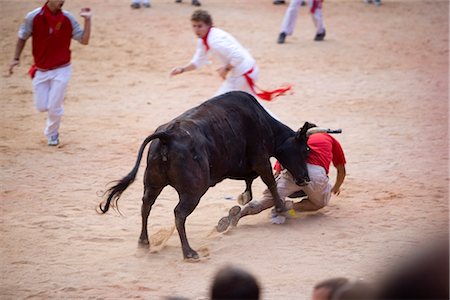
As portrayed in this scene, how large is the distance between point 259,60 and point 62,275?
1018 centimetres

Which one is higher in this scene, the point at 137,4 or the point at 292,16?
the point at 292,16

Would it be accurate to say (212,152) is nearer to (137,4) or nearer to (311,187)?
(311,187)

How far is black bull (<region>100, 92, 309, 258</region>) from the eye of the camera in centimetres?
679

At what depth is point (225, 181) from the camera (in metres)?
9.50

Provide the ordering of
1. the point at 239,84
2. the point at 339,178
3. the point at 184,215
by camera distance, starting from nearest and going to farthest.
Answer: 1. the point at 184,215
2. the point at 339,178
3. the point at 239,84

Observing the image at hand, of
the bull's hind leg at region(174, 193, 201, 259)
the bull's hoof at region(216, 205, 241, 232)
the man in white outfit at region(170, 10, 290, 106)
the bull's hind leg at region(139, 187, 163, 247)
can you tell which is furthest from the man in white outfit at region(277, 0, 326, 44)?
the bull's hind leg at region(174, 193, 201, 259)

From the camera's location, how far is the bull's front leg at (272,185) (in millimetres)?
7680

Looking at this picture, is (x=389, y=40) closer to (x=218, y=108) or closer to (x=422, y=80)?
(x=422, y=80)

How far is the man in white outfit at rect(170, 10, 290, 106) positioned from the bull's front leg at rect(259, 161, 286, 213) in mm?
1951

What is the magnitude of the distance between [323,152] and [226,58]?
2.19m

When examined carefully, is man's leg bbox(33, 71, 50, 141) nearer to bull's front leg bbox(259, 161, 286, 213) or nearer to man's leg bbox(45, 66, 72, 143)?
man's leg bbox(45, 66, 72, 143)

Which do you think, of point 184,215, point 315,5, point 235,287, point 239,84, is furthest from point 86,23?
point 315,5

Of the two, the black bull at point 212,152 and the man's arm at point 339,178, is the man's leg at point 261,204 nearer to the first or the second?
the black bull at point 212,152

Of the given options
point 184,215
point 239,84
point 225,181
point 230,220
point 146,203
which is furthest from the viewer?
point 239,84
